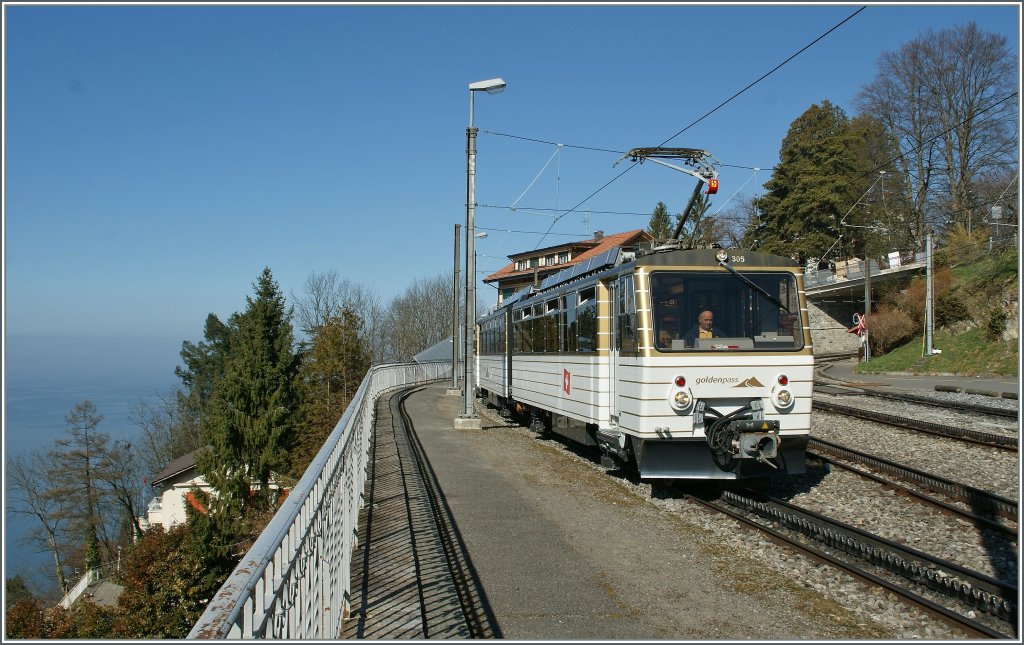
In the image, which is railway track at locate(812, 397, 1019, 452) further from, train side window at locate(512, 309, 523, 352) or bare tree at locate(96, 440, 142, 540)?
bare tree at locate(96, 440, 142, 540)

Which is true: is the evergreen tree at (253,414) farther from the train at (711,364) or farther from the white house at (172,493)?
the train at (711,364)

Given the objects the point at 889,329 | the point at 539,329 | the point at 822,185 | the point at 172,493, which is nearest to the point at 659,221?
the point at 822,185

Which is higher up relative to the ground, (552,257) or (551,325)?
(552,257)

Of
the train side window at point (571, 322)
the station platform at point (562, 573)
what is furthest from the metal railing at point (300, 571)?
the train side window at point (571, 322)

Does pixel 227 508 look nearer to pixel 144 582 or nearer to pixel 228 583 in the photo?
pixel 144 582

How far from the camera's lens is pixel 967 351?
98.2ft

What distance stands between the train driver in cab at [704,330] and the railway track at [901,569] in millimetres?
2030

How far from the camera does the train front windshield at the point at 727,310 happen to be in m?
9.24

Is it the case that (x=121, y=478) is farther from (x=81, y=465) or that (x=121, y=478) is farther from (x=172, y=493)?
(x=172, y=493)

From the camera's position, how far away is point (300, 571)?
378 cm

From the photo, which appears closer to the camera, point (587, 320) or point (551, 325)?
point (587, 320)

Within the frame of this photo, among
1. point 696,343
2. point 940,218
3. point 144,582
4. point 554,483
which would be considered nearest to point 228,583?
point 696,343

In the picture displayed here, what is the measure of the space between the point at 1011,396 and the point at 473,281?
13.9m

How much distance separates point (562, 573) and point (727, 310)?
430 cm
